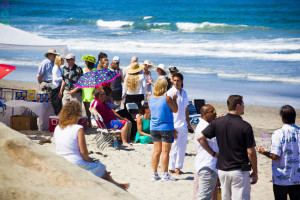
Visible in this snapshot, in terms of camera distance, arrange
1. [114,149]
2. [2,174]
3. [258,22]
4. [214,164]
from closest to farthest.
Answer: [2,174] < [214,164] < [114,149] < [258,22]

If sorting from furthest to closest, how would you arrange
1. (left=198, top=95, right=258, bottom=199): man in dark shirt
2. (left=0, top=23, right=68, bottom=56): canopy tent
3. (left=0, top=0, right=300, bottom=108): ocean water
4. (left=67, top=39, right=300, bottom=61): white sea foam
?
(left=67, top=39, right=300, bottom=61): white sea foam → (left=0, top=0, right=300, bottom=108): ocean water → (left=0, top=23, right=68, bottom=56): canopy tent → (left=198, top=95, right=258, bottom=199): man in dark shirt

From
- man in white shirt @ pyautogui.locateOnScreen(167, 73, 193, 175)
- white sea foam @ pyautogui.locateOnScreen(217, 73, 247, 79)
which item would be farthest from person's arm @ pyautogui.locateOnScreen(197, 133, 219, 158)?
white sea foam @ pyautogui.locateOnScreen(217, 73, 247, 79)

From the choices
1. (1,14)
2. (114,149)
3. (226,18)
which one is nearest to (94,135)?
(114,149)

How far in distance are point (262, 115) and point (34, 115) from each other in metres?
6.64

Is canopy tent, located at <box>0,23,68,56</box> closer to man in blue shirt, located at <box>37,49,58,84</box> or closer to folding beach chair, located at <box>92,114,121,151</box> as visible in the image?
man in blue shirt, located at <box>37,49,58,84</box>

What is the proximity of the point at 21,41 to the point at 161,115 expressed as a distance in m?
5.26

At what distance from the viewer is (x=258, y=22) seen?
44.8 metres

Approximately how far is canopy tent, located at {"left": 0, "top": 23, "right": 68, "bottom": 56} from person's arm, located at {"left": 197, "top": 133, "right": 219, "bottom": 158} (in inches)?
260

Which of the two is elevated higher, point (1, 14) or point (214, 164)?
point (1, 14)

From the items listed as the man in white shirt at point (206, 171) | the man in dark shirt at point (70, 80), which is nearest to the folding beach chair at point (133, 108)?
the man in dark shirt at point (70, 80)

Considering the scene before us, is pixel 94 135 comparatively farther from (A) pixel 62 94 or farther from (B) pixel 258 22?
(B) pixel 258 22

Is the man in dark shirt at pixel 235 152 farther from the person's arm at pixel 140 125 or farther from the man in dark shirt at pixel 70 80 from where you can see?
the man in dark shirt at pixel 70 80

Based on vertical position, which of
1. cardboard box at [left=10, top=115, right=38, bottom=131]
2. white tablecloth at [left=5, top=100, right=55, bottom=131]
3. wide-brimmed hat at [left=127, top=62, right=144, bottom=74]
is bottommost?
cardboard box at [left=10, top=115, right=38, bottom=131]

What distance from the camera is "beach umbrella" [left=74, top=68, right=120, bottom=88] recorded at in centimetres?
911
